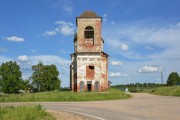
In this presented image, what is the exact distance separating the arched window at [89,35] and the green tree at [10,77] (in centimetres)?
2444

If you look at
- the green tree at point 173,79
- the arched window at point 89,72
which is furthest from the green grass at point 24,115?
the green tree at point 173,79

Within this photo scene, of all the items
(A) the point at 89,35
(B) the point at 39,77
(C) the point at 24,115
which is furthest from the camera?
(B) the point at 39,77

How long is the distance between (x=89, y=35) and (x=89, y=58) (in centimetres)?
615

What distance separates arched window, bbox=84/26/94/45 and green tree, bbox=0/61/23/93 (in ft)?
80.2

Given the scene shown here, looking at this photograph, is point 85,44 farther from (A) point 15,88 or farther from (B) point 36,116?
(B) point 36,116

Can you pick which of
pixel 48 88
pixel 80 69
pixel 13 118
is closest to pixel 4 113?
pixel 13 118

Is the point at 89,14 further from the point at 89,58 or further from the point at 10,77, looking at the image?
the point at 10,77

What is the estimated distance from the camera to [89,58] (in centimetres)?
5741

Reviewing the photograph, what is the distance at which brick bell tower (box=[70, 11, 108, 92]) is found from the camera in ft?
187

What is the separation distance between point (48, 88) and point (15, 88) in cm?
1637

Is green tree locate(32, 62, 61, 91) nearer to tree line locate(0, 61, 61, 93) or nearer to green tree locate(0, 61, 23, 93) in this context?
tree line locate(0, 61, 61, 93)

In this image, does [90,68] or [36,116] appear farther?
[90,68]

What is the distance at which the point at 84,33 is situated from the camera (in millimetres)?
58750

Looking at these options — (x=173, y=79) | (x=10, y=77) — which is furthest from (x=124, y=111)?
(x=173, y=79)
